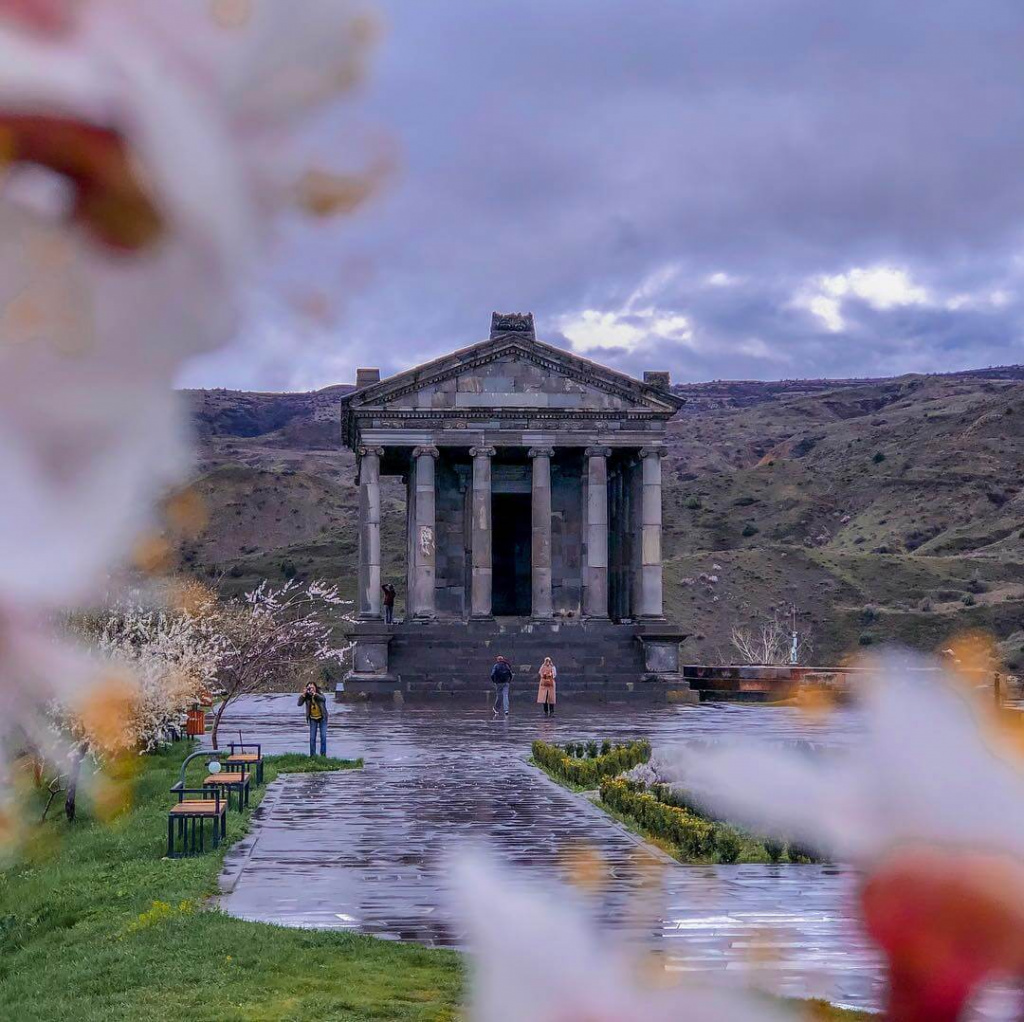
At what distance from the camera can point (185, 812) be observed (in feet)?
46.2

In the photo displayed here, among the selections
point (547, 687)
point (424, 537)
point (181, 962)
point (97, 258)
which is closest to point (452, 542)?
point (424, 537)

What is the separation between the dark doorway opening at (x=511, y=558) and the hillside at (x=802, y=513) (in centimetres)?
1192

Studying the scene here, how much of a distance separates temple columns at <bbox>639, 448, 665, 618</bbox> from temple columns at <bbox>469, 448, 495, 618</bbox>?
4.73 meters

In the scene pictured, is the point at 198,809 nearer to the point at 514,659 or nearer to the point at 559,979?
the point at 559,979

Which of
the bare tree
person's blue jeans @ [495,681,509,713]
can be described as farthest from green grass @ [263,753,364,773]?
the bare tree

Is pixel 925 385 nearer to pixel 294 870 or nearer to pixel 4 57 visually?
pixel 294 870

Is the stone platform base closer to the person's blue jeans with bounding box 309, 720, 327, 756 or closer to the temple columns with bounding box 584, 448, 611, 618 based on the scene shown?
the temple columns with bounding box 584, 448, 611, 618

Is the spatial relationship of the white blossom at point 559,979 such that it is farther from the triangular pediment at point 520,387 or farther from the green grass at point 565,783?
the triangular pediment at point 520,387

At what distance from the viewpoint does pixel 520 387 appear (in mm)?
43031

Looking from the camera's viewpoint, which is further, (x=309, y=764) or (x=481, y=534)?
(x=481, y=534)

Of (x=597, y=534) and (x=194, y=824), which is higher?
(x=597, y=534)

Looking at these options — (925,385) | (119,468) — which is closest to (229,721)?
(119,468)

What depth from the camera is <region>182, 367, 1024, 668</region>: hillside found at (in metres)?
75.4

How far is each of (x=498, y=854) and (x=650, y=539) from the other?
105 ft
